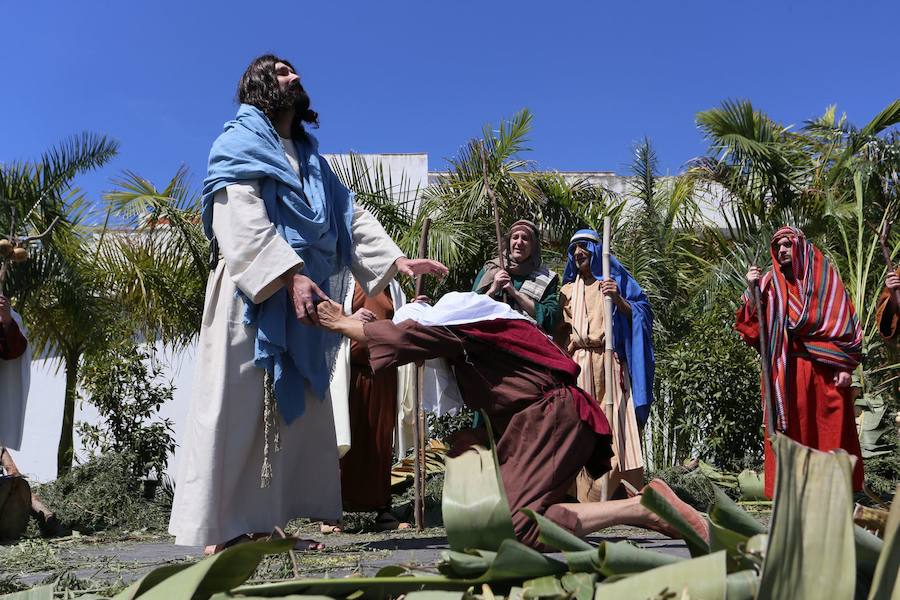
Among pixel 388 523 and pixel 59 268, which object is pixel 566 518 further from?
pixel 59 268

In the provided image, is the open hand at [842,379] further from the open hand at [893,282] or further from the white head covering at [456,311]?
the white head covering at [456,311]

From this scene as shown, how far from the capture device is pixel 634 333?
734cm

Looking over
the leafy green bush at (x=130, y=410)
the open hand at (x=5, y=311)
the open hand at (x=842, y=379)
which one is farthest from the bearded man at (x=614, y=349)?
A: the leafy green bush at (x=130, y=410)

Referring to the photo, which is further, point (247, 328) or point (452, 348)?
point (247, 328)

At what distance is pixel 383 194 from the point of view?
1106 cm

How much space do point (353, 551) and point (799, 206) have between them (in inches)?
358

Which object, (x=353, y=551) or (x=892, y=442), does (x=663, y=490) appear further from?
(x=892, y=442)

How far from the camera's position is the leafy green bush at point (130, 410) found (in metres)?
8.86

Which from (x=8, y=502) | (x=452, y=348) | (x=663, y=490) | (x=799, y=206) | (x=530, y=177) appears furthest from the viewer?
(x=799, y=206)

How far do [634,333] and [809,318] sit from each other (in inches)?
48.2

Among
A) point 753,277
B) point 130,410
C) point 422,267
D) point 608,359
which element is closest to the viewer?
point 422,267

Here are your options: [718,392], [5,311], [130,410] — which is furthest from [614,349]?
[130,410]

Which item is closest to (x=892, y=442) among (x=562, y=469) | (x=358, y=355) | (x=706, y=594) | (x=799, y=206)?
(x=799, y=206)

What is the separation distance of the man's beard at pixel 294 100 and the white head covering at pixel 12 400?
3228 millimetres
